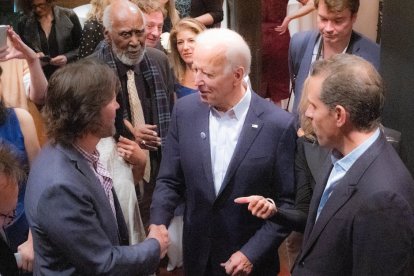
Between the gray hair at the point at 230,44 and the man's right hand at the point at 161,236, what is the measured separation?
679 mm

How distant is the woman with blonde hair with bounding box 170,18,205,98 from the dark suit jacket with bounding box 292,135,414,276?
159 cm

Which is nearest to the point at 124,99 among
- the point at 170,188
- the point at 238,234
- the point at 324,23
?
the point at 170,188

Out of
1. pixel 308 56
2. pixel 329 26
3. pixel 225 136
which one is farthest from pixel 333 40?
pixel 225 136

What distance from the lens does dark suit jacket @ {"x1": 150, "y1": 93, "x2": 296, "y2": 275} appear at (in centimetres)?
209

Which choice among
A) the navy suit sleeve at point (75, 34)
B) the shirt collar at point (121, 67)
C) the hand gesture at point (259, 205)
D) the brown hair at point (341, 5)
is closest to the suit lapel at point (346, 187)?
the hand gesture at point (259, 205)

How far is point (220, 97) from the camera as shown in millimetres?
2100

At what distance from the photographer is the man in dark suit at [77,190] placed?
1.61 metres

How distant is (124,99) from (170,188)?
0.57 metres

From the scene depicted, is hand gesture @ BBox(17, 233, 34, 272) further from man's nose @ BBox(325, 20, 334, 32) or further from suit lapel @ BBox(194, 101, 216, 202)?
man's nose @ BBox(325, 20, 334, 32)

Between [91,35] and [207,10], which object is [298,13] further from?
[91,35]

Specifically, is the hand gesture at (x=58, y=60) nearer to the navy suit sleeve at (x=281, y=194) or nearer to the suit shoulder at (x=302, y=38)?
the suit shoulder at (x=302, y=38)

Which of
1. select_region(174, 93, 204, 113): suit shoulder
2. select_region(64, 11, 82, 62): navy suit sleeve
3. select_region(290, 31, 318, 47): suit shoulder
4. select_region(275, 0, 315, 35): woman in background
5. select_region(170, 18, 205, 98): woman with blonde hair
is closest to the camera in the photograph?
select_region(174, 93, 204, 113): suit shoulder

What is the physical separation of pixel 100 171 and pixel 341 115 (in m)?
0.83

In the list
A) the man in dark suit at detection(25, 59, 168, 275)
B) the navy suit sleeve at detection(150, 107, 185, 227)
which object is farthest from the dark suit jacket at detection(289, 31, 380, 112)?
the man in dark suit at detection(25, 59, 168, 275)
